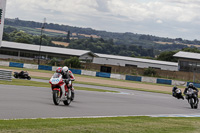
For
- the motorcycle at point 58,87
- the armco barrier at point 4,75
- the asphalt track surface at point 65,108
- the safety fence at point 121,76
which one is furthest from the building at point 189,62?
the motorcycle at point 58,87

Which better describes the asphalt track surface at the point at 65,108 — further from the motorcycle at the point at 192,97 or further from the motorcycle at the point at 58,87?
the motorcycle at the point at 192,97

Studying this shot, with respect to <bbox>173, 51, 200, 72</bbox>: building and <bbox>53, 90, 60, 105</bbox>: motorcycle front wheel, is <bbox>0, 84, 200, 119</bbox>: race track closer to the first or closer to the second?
<bbox>53, 90, 60, 105</bbox>: motorcycle front wheel

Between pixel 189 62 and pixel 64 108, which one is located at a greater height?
pixel 189 62

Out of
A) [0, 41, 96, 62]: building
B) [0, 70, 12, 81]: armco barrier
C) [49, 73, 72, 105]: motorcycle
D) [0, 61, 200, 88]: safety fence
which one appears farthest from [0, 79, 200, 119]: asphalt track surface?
[0, 41, 96, 62]: building

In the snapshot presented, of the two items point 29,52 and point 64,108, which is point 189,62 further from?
point 64,108

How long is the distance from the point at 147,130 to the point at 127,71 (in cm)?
6496

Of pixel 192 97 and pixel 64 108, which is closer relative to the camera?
pixel 64 108

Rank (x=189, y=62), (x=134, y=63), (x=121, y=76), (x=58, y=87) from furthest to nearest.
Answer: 1. (x=134, y=63)
2. (x=189, y=62)
3. (x=121, y=76)
4. (x=58, y=87)

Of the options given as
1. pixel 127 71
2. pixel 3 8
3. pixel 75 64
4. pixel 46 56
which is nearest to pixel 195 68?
pixel 127 71

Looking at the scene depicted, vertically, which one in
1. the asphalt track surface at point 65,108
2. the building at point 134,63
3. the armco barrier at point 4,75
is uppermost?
the building at point 134,63

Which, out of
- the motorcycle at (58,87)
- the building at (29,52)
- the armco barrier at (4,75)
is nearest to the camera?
the motorcycle at (58,87)

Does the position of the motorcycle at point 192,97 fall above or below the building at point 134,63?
below

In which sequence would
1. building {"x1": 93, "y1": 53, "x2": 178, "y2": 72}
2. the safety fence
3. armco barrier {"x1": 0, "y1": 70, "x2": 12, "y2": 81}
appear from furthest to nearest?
building {"x1": 93, "y1": 53, "x2": 178, "y2": 72} → the safety fence → armco barrier {"x1": 0, "y1": 70, "x2": 12, "y2": 81}

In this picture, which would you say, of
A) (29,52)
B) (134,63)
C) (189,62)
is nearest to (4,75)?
(189,62)
